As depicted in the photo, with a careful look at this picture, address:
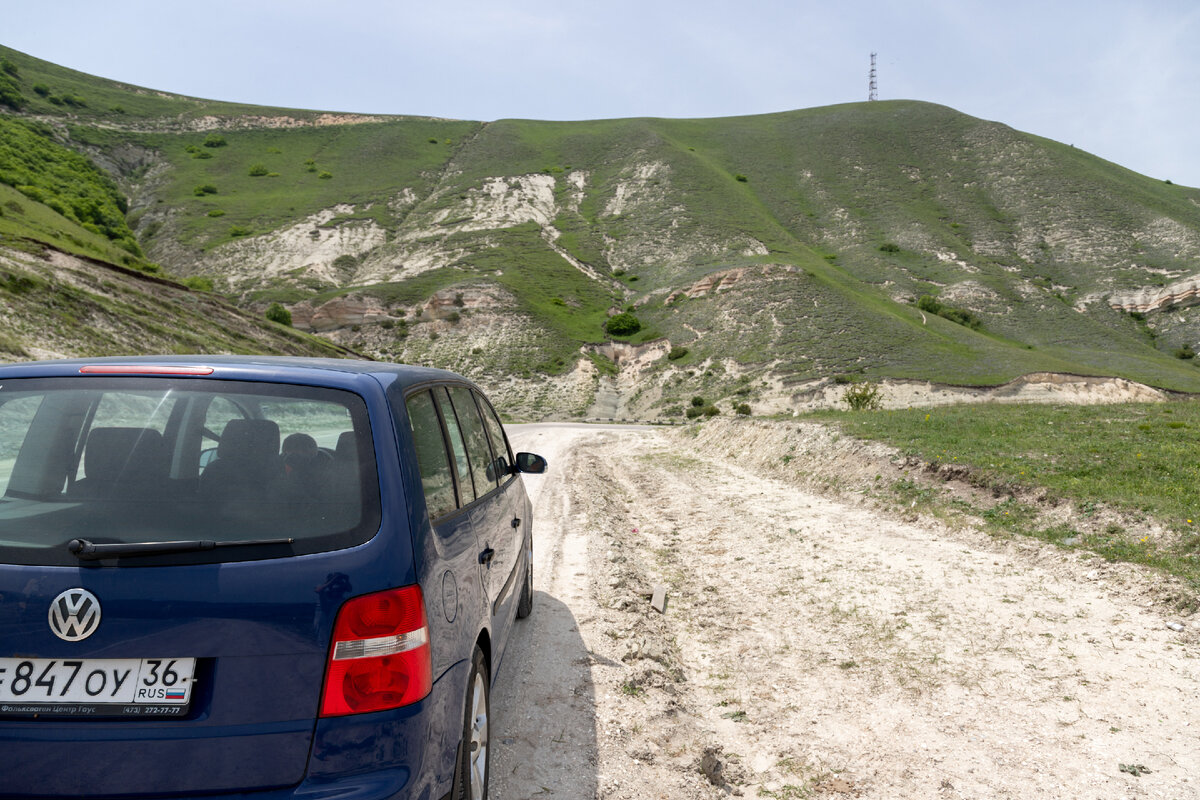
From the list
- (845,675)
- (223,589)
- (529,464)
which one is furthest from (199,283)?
(223,589)

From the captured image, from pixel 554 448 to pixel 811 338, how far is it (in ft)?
108

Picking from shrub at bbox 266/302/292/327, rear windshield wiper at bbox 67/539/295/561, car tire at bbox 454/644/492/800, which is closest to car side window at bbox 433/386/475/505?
car tire at bbox 454/644/492/800

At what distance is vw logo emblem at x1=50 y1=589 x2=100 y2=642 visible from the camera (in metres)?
1.98

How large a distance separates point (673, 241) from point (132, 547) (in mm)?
75173

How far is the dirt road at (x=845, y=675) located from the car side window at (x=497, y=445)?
1.38 m

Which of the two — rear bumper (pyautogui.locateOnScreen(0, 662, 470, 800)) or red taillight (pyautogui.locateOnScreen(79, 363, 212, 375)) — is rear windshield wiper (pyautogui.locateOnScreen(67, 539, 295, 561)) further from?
red taillight (pyautogui.locateOnScreen(79, 363, 212, 375))

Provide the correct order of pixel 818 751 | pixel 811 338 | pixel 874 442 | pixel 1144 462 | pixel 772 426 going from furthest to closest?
pixel 811 338, pixel 772 426, pixel 874 442, pixel 1144 462, pixel 818 751

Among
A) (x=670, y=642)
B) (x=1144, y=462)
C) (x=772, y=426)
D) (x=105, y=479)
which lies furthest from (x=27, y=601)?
(x=772, y=426)

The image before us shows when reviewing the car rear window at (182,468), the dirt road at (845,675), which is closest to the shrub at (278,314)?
the dirt road at (845,675)

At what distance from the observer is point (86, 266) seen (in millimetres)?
30688

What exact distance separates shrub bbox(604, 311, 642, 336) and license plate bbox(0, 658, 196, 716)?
59.0m

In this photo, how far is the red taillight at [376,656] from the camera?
2076mm

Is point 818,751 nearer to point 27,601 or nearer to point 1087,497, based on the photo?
point 27,601

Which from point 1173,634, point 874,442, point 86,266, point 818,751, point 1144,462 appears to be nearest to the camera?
point 818,751
